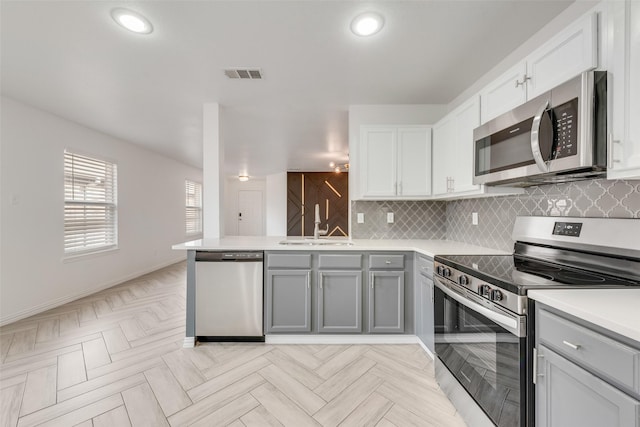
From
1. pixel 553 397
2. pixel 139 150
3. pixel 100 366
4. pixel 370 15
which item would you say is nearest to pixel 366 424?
pixel 553 397

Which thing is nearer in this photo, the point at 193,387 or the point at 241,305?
the point at 193,387

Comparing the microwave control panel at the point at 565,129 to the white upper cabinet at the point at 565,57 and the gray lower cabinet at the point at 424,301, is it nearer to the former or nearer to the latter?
the white upper cabinet at the point at 565,57

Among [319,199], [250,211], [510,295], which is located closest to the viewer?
[510,295]

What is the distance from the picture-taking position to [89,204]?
400cm

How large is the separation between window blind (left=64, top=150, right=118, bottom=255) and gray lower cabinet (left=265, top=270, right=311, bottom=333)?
3.20 metres

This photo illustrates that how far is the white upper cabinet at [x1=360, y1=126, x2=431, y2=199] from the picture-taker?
2744 mm

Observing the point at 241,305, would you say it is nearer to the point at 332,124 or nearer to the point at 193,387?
the point at 193,387

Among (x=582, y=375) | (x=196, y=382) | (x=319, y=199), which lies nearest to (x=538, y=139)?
(x=582, y=375)

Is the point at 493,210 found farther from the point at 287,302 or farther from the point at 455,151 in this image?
the point at 287,302

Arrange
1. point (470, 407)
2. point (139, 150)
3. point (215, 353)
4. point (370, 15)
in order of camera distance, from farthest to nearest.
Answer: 1. point (139, 150)
2. point (215, 353)
3. point (370, 15)
4. point (470, 407)

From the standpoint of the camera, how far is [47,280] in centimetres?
334

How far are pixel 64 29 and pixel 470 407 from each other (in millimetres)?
3480

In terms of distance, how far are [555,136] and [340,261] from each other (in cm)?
172

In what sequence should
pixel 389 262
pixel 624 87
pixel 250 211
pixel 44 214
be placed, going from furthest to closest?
pixel 250 211 → pixel 44 214 → pixel 389 262 → pixel 624 87
